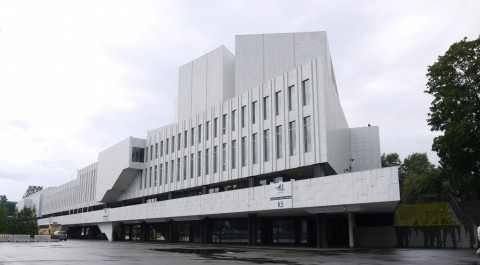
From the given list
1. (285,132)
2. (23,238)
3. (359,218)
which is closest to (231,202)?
(285,132)

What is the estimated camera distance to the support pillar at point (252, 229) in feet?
153

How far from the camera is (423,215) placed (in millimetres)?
47750

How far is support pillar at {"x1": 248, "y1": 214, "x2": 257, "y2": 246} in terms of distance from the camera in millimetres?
46688

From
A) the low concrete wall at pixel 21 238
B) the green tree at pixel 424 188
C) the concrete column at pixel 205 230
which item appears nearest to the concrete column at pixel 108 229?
the low concrete wall at pixel 21 238

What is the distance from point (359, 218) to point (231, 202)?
43.8ft

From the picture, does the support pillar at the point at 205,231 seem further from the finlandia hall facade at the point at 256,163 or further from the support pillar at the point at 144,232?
the support pillar at the point at 144,232

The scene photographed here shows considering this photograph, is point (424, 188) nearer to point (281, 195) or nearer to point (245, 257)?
point (281, 195)

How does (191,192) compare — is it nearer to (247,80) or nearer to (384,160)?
(247,80)

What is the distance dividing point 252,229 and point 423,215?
18.4m

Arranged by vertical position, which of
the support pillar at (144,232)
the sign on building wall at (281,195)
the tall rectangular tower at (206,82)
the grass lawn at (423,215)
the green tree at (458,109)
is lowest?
the support pillar at (144,232)

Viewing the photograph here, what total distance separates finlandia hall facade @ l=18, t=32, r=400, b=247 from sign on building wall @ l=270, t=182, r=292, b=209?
3.7 inches

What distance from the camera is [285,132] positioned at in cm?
4312

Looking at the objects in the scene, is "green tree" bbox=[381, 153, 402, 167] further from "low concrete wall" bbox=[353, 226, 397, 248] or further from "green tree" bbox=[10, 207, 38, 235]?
"green tree" bbox=[10, 207, 38, 235]

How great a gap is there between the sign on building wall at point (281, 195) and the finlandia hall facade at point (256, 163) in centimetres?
9
